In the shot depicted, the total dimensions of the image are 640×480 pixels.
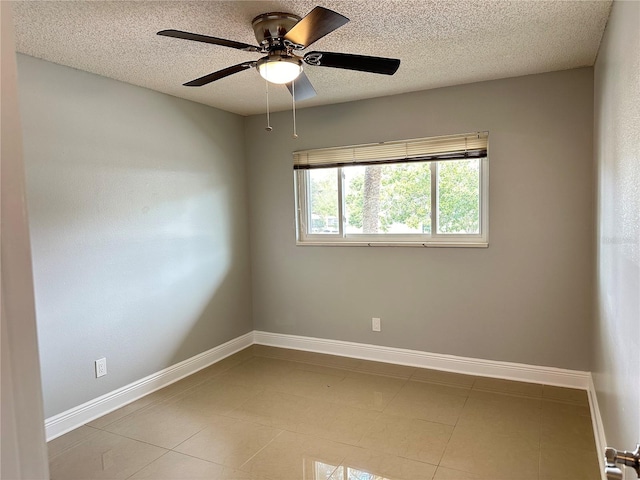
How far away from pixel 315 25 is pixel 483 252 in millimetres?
2280

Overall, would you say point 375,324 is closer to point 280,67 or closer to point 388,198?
point 388,198

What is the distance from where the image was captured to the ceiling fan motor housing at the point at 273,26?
2.02 meters

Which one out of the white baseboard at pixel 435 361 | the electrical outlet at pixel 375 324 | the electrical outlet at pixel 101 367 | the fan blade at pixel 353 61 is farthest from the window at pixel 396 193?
the electrical outlet at pixel 101 367

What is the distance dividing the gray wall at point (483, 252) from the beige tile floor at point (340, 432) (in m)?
0.40

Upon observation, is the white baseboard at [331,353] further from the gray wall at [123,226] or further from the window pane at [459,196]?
the window pane at [459,196]

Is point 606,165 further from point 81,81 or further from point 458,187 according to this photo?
point 81,81

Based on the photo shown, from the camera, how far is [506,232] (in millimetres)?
3219

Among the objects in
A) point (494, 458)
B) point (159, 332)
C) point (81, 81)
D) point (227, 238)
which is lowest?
point (494, 458)

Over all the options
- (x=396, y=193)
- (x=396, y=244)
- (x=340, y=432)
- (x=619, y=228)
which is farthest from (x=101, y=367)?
(x=619, y=228)

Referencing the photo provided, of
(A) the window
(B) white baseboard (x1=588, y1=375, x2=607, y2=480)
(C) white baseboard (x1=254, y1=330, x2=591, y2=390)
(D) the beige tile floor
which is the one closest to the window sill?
(A) the window

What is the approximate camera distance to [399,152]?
355 centimetres

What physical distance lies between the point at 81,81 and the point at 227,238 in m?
1.79

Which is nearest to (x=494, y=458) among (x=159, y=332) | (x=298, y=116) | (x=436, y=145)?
(x=436, y=145)

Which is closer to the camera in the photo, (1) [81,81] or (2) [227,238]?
(1) [81,81]
